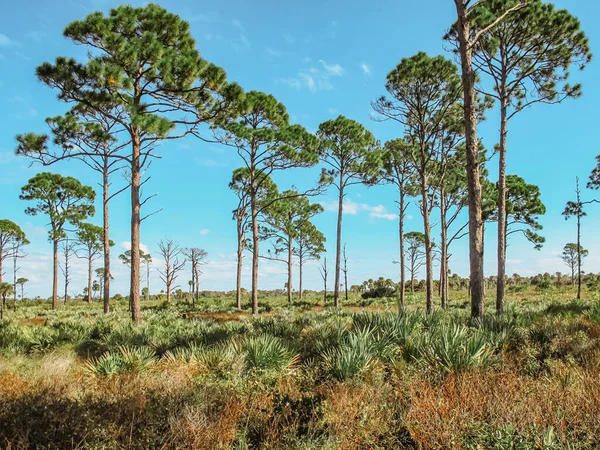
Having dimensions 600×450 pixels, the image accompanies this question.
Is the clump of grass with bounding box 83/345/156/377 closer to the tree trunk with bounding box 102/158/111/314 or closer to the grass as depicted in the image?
the grass

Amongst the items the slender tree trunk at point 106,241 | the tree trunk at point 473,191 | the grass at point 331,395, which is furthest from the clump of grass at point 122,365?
the slender tree trunk at point 106,241

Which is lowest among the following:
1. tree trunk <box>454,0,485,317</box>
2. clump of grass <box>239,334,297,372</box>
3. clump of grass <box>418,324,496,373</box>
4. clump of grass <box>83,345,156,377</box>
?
clump of grass <box>83,345,156,377</box>

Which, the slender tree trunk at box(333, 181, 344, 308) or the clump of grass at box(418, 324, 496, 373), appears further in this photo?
the slender tree trunk at box(333, 181, 344, 308)

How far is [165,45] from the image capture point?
16.0 meters

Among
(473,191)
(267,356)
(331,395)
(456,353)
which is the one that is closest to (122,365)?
(267,356)

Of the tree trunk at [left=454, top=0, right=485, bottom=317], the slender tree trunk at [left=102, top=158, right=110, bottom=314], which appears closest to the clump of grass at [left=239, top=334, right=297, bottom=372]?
the tree trunk at [left=454, top=0, right=485, bottom=317]

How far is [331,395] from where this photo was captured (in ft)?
16.0

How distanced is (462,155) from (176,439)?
83.5 feet

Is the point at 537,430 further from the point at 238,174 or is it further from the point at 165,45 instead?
the point at 238,174

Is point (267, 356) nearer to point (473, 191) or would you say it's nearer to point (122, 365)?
point (122, 365)

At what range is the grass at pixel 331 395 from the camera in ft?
12.0

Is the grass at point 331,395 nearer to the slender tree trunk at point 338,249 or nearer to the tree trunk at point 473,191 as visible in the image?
the tree trunk at point 473,191

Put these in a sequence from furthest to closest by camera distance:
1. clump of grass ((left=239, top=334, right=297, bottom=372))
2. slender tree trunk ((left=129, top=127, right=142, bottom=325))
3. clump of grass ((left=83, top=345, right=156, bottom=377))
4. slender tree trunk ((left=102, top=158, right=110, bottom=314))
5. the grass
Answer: slender tree trunk ((left=102, top=158, right=110, bottom=314))
slender tree trunk ((left=129, top=127, right=142, bottom=325))
clump of grass ((left=83, top=345, right=156, bottom=377))
clump of grass ((left=239, top=334, right=297, bottom=372))
the grass

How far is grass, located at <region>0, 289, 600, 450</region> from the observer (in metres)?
3.66
